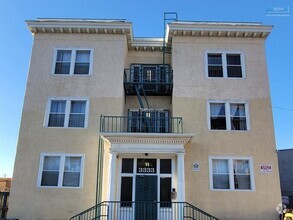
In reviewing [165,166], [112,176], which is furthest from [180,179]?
[112,176]

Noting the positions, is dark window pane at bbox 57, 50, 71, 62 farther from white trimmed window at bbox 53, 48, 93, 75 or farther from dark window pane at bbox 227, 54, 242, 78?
dark window pane at bbox 227, 54, 242, 78

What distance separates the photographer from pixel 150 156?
1555cm

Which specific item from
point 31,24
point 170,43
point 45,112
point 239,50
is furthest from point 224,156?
point 31,24

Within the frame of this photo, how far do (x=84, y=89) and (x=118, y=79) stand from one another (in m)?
1.88

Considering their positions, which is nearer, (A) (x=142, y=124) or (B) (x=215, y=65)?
(A) (x=142, y=124)

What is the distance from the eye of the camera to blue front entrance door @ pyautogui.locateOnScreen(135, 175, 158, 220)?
47.0 feet

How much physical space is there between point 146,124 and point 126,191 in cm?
370

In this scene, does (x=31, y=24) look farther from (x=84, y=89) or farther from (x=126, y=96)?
(x=126, y=96)

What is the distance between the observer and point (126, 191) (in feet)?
49.5

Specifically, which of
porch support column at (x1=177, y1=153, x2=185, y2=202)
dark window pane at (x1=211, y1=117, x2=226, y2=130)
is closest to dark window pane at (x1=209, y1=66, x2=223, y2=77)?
dark window pane at (x1=211, y1=117, x2=226, y2=130)

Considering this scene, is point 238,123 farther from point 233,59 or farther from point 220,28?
point 220,28

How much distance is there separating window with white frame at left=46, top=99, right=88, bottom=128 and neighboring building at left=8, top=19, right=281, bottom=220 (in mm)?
58

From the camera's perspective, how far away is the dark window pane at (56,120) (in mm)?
16188

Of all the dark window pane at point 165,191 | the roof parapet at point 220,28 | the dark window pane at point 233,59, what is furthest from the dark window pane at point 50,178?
the dark window pane at point 233,59
